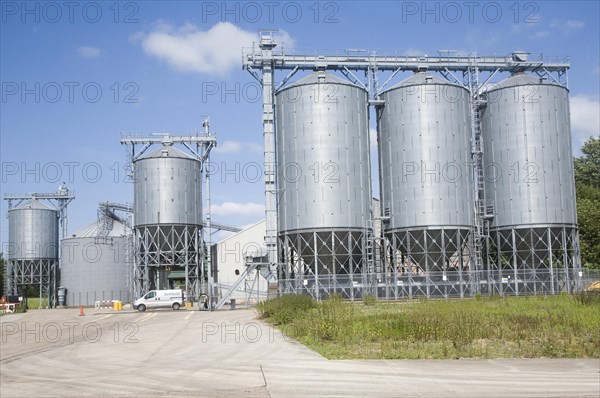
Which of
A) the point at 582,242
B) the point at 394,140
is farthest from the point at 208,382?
the point at 582,242

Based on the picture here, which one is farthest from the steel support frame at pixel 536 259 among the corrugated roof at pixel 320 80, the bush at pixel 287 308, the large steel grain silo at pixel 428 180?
the bush at pixel 287 308

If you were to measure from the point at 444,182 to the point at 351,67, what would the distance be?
12882 millimetres

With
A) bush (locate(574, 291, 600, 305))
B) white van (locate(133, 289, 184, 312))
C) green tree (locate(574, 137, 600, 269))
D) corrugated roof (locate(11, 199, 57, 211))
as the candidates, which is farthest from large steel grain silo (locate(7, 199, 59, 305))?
bush (locate(574, 291, 600, 305))

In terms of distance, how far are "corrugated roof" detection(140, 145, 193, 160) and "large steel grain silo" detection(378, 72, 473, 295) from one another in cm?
2148

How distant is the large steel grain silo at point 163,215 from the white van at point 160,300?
781 centimetres

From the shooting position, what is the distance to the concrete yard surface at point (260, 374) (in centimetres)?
1399

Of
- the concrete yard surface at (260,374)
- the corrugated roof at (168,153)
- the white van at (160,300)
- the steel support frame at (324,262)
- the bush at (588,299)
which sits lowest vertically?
the white van at (160,300)

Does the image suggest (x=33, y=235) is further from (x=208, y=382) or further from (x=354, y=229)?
(x=208, y=382)

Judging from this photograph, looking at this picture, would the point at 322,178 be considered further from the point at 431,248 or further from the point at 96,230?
the point at 96,230

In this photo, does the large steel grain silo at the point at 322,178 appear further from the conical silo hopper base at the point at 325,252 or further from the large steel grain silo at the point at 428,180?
the large steel grain silo at the point at 428,180

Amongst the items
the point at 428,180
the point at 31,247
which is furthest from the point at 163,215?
the point at 31,247

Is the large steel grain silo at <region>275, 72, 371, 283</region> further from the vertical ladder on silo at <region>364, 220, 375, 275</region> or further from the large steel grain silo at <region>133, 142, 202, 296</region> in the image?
the large steel grain silo at <region>133, 142, 202, 296</region>

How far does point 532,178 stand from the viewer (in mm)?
54938

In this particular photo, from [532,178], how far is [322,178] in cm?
→ 1675
